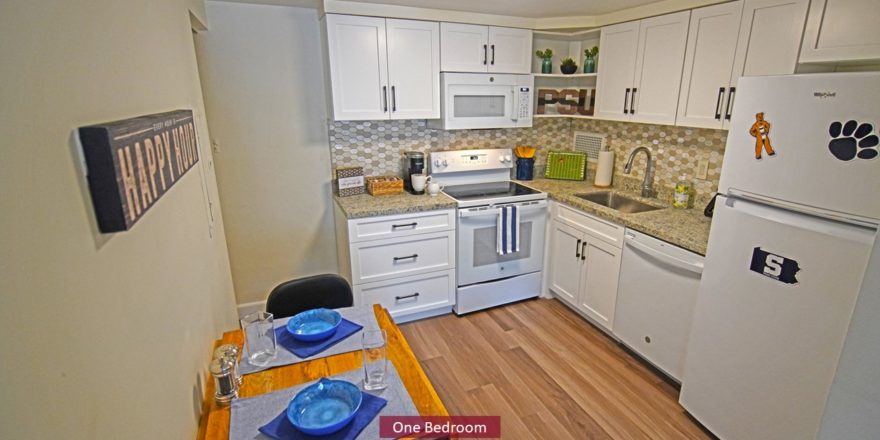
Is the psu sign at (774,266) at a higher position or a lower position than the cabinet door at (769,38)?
lower

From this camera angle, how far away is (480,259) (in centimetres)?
316

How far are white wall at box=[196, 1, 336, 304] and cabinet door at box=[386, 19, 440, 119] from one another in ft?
1.86

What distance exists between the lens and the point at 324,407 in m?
1.20

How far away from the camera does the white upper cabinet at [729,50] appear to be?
6.47ft

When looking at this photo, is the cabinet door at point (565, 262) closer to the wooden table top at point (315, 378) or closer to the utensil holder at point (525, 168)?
the utensil holder at point (525, 168)

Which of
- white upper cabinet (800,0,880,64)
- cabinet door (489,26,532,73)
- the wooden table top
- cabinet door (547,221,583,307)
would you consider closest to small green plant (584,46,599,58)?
cabinet door (489,26,532,73)

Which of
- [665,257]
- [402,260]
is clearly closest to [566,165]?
[665,257]

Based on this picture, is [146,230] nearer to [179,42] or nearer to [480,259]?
[179,42]

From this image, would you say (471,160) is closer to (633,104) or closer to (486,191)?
(486,191)

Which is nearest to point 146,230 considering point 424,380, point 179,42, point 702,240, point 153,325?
point 153,325

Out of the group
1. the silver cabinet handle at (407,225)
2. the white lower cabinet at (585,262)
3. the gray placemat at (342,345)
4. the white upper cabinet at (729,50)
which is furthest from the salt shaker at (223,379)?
the white upper cabinet at (729,50)

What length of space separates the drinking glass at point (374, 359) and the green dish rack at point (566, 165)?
9.13 feet

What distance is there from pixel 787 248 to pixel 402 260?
2.14 metres

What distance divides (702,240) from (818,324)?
662 mm
